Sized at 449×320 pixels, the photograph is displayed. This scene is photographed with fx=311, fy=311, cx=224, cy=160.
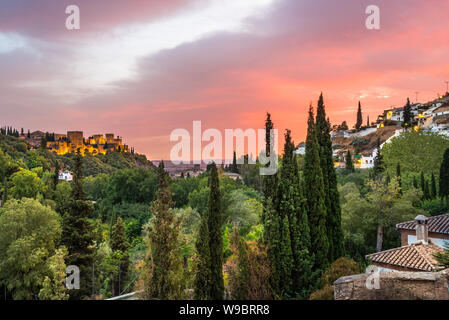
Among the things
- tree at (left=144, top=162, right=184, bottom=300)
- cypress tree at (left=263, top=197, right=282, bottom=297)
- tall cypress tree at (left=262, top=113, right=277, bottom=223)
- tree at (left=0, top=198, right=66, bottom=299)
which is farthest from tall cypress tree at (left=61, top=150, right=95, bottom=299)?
cypress tree at (left=263, top=197, right=282, bottom=297)

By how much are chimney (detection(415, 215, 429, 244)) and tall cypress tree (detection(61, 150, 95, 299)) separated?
1616cm

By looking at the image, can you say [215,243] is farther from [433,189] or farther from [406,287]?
[433,189]

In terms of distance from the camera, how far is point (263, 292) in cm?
1038

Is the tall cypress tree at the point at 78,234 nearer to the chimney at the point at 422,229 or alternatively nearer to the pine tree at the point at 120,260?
the pine tree at the point at 120,260

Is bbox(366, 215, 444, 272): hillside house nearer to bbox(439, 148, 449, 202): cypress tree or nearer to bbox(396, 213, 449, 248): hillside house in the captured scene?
bbox(396, 213, 449, 248): hillside house

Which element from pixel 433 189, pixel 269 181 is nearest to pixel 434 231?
pixel 269 181

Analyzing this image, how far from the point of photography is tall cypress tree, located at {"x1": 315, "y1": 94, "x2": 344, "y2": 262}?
1370 cm

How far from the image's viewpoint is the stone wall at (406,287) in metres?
7.11

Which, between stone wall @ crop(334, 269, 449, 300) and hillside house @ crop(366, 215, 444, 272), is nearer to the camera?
stone wall @ crop(334, 269, 449, 300)

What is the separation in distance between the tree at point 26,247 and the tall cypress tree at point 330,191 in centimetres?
1518

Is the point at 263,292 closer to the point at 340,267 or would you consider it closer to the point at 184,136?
the point at 340,267

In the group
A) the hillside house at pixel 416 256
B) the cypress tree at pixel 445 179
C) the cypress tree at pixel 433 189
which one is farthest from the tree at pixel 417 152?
the hillside house at pixel 416 256

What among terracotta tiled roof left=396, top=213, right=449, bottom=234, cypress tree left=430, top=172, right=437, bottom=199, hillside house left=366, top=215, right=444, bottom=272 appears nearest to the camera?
hillside house left=366, top=215, right=444, bottom=272
